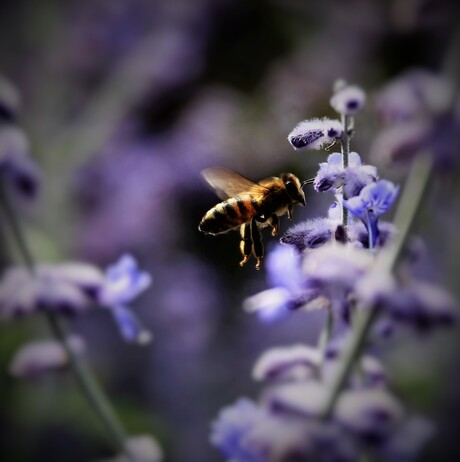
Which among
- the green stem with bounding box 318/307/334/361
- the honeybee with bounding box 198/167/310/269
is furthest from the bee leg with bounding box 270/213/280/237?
the green stem with bounding box 318/307/334/361

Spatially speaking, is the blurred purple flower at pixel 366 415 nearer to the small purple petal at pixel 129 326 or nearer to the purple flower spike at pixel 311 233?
the purple flower spike at pixel 311 233

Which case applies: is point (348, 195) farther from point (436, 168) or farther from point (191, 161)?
point (191, 161)

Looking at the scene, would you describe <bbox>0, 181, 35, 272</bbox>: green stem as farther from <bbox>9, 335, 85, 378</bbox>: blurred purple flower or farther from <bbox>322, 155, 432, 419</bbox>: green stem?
<bbox>322, 155, 432, 419</bbox>: green stem

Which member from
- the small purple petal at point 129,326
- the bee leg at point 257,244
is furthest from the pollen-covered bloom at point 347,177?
the small purple petal at point 129,326

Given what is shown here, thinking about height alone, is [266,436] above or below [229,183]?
below

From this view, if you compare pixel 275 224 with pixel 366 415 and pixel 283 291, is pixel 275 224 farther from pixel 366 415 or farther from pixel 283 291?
pixel 366 415

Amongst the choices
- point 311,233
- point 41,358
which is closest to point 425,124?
point 311,233
